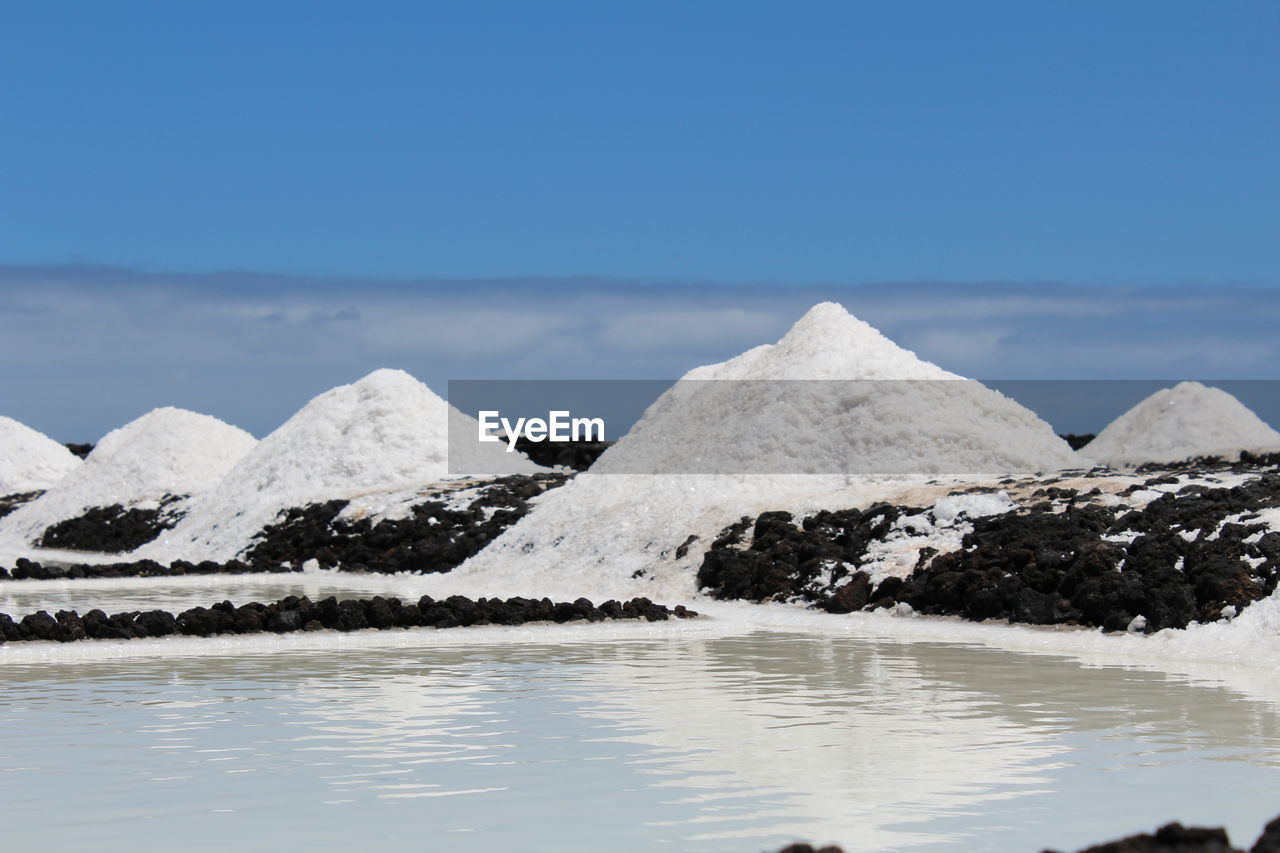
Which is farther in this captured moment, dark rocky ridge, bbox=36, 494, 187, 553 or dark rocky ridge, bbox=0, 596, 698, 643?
dark rocky ridge, bbox=36, 494, 187, 553

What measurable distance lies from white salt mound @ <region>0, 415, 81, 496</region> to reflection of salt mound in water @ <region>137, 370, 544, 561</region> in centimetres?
1874

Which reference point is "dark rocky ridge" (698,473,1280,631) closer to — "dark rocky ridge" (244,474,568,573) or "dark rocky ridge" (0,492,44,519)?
"dark rocky ridge" (244,474,568,573)

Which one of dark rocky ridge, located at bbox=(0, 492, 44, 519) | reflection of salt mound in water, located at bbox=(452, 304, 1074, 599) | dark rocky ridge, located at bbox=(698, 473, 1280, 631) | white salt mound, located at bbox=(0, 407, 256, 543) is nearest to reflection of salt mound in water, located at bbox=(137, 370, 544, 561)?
white salt mound, located at bbox=(0, 407, 256, 543)

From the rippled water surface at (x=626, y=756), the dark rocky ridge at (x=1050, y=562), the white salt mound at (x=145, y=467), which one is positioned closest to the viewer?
the rippled water surface at (x=626, y=756)

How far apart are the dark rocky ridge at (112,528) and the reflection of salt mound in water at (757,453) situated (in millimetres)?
12980

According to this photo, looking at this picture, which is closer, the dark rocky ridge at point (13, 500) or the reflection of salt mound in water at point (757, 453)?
the reflection of salt mound in water at point (757, 453)

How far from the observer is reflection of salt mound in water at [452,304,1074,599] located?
1922 cm

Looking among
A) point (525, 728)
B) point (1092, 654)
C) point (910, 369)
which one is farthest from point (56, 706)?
point (910, 369)

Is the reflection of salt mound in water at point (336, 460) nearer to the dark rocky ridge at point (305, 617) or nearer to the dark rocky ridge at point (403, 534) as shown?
the dark rocky ridge at point (403, 534)

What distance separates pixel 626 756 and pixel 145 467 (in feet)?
116

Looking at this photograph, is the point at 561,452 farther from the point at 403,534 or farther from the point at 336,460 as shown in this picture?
the point at 403,534

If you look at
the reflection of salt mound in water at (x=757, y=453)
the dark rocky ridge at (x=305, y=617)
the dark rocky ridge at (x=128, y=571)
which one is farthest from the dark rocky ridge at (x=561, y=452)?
the dark rocky ridge at (x=305, y=617)

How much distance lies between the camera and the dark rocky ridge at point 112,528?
32.8 metres

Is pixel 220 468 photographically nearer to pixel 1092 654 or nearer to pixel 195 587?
pixel 195 587
